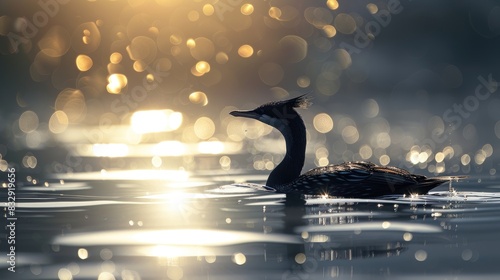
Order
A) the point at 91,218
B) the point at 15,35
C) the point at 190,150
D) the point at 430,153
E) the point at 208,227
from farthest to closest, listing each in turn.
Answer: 1. the point at 15,35
2. the point at 190,150
3. the point at 430,153
4. the point at 91,218
5. the point at 208,227

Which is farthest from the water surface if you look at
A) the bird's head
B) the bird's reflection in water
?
the bird's head

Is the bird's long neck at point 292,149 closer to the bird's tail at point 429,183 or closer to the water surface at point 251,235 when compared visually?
the water surface at point 251,235

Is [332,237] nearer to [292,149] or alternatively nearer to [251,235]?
[251,235]

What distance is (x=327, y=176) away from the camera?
1619cm

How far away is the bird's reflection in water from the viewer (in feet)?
32.7

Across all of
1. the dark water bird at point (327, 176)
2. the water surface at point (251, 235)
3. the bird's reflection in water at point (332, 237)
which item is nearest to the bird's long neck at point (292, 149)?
the dark water bird at point (327, 176)

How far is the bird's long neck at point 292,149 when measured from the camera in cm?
1791

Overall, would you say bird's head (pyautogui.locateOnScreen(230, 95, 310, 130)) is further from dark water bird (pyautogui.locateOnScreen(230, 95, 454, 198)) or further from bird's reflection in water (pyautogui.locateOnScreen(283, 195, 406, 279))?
bird's reflection in water (pyautogui.locateOnScreen(283, 195, 406, 279))

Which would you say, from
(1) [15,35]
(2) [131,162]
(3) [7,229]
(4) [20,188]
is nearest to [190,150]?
(2) [131,162]

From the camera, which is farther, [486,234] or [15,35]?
[15,35]

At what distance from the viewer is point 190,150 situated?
107ft

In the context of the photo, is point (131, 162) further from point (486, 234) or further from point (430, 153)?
point (486, 234)

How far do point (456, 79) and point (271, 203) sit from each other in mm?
44754

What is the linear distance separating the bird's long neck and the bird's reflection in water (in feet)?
9.03
